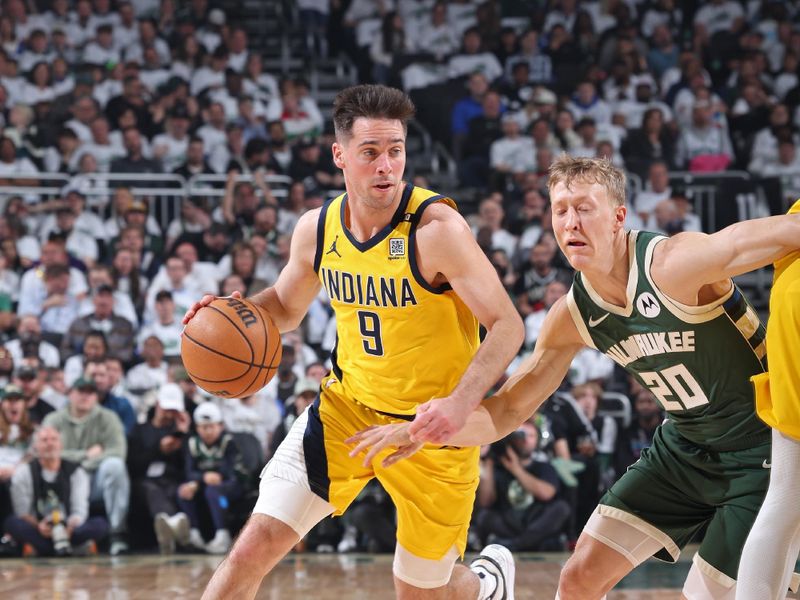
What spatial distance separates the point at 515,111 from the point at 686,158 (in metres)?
1.99

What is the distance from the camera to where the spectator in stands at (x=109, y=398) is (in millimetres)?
8266

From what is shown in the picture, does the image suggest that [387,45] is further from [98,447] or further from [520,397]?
[520,397]

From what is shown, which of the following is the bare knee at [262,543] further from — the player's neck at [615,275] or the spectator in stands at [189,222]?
the spectator in stands at [189,222]

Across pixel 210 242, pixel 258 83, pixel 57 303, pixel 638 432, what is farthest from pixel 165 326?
pixel 258 83

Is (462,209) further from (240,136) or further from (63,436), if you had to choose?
(63,436)

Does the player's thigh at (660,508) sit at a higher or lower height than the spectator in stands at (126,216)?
lower

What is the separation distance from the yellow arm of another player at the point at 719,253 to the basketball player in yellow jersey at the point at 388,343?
561 mm

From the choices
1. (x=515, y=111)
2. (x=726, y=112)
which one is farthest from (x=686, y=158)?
(x=515, y=111)

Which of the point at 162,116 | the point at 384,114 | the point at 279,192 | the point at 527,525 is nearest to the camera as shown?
the point at 384,114

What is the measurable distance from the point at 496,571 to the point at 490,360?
1.27m

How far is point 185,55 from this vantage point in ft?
41.8

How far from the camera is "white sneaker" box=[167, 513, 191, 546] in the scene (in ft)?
26.3

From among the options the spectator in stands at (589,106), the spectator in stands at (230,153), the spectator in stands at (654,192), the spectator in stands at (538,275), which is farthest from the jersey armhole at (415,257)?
the spectator in stands at (589,106)

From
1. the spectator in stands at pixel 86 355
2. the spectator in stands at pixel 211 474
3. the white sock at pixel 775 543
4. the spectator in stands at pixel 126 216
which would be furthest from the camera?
the spectator in stands at pixel 126 216
